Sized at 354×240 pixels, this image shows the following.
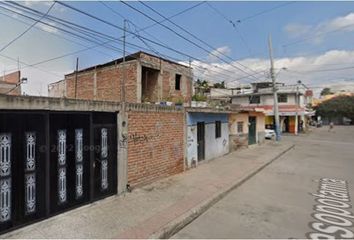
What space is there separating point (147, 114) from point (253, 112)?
50.5 ft

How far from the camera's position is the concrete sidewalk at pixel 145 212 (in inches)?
224

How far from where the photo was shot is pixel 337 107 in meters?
72.1

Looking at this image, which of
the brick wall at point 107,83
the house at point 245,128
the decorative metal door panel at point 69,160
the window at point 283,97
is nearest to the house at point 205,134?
the house at point 245,128

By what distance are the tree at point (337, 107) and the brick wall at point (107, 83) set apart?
66436mm

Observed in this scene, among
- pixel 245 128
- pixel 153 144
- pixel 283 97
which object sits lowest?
pixel 153 144

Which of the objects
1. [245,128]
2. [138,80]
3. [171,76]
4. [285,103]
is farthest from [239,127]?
[285,103]

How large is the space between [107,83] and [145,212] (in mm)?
13451

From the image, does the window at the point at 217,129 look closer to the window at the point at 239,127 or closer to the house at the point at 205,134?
the house at the point at 205,134

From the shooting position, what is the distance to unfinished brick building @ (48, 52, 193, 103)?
17766 millimetres

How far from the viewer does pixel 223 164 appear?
1411cm

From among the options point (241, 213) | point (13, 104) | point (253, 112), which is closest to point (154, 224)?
point (241, 213)

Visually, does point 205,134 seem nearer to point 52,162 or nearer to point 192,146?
point 192,146

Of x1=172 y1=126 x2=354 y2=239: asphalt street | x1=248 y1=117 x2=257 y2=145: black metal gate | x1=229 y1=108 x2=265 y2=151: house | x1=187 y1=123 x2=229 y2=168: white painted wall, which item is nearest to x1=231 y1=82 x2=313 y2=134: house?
x1=229 y1=108 x2=265 y2=151: house

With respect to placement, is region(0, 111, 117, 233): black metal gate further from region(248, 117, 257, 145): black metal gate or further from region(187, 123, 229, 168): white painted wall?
region(248, 117, 257, 145): black metal gate
